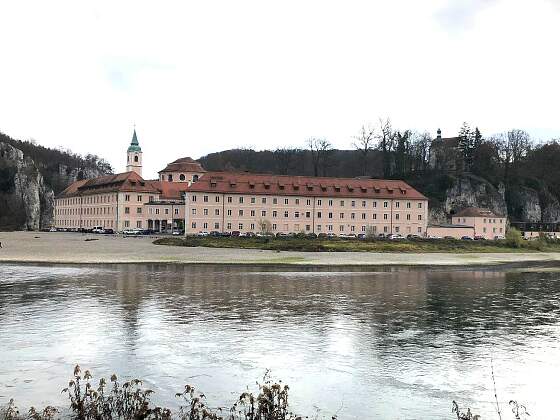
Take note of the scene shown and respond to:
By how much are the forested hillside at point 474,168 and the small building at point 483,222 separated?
15.4 meters

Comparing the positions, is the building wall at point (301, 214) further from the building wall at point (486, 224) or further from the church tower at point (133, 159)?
the church tower at point (133, 159)

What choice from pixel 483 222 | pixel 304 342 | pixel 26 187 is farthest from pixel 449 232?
pixel 26 187

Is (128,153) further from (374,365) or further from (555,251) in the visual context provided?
(374,365)

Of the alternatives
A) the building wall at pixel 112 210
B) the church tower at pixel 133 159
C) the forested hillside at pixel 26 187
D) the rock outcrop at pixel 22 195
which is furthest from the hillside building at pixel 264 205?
the forested hillside at pixel 26 187

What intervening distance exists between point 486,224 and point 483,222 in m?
0.70

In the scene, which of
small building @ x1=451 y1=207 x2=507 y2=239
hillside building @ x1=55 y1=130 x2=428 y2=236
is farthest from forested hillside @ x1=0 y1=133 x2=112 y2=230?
small building @ x1=451 y1=207 x2=507 y2=239

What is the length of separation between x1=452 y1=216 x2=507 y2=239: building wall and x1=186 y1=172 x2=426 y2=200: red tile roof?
9.03m

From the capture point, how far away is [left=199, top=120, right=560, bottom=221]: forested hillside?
4948 inches

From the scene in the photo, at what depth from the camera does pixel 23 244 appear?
71625mm

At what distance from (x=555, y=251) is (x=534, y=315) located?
2642 inches

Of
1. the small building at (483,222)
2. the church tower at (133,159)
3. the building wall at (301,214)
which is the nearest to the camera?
the building wall at (301,214)

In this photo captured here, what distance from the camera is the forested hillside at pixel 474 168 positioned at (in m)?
126

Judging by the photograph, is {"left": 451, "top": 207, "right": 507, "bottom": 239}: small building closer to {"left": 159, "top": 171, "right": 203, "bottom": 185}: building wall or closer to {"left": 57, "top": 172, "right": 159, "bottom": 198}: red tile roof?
{"left": 159, "top": 171, "right": 203, "bottom": 185}: building wall

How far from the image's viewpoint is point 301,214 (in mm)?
99062
